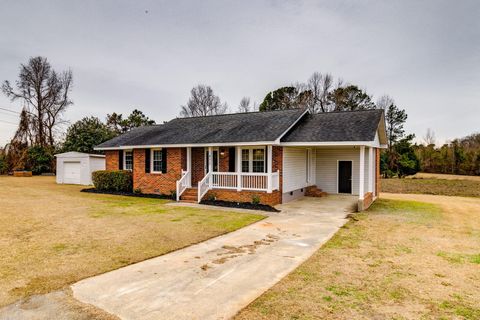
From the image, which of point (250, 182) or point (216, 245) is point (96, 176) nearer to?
point (250, 182)

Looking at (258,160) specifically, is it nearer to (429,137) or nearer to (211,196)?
(211,196)

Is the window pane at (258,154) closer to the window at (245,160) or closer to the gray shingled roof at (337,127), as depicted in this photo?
the window at (245,160)

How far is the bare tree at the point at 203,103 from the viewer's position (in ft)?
143

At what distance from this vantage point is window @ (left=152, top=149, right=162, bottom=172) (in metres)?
16.7

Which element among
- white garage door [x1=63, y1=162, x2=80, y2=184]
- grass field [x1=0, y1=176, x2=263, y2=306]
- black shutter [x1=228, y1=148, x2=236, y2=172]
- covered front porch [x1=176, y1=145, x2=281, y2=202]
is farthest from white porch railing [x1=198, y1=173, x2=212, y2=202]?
white garage door [x1=63, y1=162, x2=80, y2=184]

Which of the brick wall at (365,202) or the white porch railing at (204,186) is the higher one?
the white porch railing at (204,186)

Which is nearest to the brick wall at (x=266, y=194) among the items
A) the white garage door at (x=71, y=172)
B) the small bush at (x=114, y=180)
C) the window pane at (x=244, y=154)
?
the window pane at (x=244, y=154)

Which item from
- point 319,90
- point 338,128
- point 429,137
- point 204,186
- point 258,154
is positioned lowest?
point 204,186

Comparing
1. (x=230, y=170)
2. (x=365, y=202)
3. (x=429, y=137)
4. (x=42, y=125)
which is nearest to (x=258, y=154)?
(x=230, y=170)

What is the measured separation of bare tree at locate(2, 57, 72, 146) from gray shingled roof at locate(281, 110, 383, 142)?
3477 cm

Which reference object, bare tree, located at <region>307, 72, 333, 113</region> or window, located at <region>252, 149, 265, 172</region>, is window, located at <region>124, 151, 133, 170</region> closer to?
window, located at <region>252, 149, 265, 172</region>

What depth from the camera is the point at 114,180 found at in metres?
18.7

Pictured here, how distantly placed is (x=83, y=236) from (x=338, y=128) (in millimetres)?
11408

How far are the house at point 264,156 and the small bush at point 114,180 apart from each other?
99 centimetres
